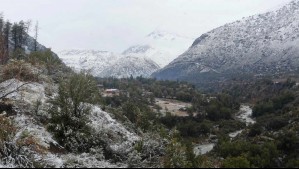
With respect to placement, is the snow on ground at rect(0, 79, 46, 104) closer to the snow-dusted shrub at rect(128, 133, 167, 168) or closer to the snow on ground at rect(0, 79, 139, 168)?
the snow on ground at rect(0, 79, 139, 168)

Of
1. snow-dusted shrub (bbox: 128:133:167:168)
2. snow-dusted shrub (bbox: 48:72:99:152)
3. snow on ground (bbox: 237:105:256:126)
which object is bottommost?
snow on ground (bbox: 237:105:256:126)

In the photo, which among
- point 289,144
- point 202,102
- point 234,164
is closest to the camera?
point 234,164

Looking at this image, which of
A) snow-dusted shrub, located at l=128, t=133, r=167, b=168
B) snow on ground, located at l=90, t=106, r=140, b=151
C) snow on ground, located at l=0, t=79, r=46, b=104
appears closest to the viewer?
snow-dusted shrub, located at l=128, t=133, r=167, b=168

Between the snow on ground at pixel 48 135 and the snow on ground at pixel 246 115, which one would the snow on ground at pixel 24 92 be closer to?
the snow on ground at pixel 48 135

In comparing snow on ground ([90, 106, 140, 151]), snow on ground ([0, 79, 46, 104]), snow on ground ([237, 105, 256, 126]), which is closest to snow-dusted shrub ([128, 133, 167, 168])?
snow on ground ([90, 106, 140, 151])

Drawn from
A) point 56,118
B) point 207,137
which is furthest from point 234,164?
point 207,137

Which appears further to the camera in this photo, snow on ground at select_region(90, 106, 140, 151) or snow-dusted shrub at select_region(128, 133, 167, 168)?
snow on ground at select_region(90, 106, 140, 151)

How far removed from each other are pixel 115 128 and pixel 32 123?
6.23 m

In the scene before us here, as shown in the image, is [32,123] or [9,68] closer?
[32,123]

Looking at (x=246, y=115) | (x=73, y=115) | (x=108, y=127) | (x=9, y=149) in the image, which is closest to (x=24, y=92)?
(x=73, y=115)

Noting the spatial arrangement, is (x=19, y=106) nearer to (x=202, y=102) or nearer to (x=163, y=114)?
(x=163, y=114)

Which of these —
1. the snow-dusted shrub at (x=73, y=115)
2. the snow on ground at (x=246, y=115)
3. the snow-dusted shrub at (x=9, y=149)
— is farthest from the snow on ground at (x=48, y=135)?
the snow on ground at (x=246, y=115)

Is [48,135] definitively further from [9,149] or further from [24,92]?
[24,92]

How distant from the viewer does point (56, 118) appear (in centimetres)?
2628
